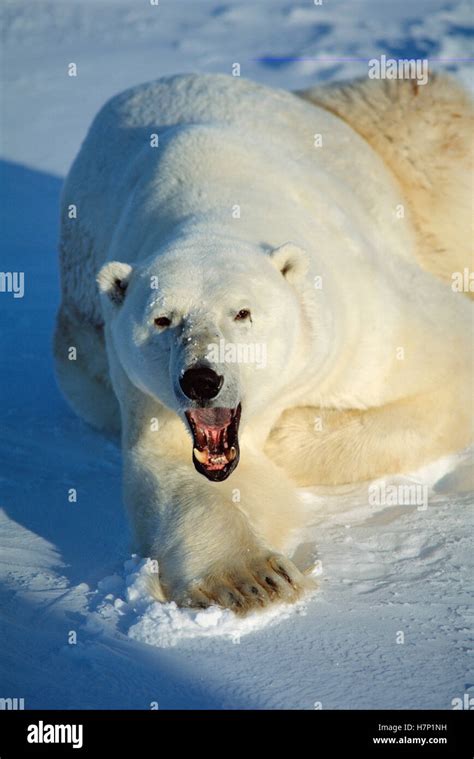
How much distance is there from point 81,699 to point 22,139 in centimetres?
732

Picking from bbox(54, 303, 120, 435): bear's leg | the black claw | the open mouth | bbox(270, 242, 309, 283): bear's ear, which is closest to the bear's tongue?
the open mouth

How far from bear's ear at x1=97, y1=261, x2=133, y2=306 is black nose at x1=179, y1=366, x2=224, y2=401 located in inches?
25.7

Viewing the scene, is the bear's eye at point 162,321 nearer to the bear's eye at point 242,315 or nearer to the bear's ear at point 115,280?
the bear's eye at point 242,315

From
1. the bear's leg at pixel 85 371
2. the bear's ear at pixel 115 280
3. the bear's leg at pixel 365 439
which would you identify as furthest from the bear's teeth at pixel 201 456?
the bear's leg at pixel 85 371

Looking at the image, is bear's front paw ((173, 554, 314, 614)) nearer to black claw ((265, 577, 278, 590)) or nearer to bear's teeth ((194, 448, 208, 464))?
black claw ((265, 577, 278, 590))

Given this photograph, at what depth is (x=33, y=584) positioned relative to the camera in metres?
3.53

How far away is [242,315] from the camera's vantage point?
3703 millimetres

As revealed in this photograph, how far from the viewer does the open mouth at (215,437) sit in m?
3.61

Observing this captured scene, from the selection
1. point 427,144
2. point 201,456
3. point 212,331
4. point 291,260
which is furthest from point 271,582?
point 427,144

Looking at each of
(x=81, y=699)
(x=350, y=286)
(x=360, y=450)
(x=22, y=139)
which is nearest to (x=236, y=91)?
(x=350, y=286)

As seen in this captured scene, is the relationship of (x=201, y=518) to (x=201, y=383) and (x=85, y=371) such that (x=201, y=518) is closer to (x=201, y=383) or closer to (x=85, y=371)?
(x=201, y=383)
